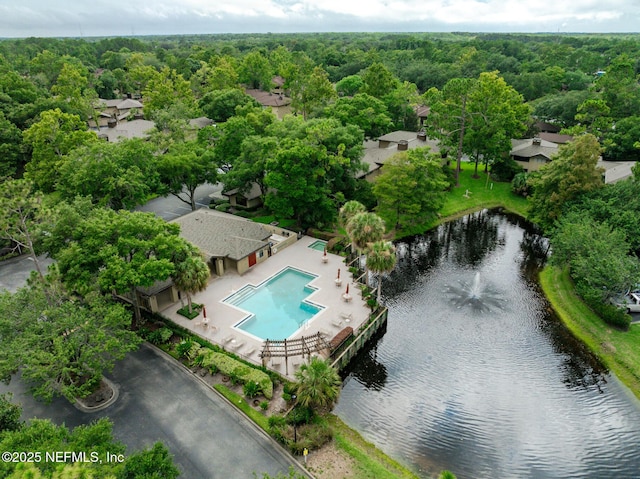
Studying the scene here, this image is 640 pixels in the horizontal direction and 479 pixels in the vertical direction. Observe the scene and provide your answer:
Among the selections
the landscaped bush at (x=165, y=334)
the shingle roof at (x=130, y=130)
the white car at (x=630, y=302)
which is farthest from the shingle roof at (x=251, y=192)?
the white car at (x=630, y=302)

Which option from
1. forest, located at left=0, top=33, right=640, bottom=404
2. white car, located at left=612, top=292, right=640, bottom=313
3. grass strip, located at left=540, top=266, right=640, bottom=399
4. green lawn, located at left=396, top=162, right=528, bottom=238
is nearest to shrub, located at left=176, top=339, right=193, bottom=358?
forest, located at left=0, top=33, right=640, bottom=404

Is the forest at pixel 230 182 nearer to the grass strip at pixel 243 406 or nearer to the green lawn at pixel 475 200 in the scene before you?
the green lawn at pixel 475 200

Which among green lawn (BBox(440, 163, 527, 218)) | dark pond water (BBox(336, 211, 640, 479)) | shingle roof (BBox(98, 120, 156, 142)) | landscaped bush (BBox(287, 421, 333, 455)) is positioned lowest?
dark pond water (BBox(336, 211, 640, 479))

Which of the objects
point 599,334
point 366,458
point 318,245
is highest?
point 318,245

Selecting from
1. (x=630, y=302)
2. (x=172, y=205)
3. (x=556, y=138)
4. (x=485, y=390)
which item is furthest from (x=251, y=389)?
(x=556, y=138)

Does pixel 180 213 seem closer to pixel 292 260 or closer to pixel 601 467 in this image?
pixel 292 260

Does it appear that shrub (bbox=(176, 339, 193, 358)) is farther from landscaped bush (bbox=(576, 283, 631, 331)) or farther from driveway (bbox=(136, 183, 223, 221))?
landscaped bush (bbox=(576, 283, 631, 331))

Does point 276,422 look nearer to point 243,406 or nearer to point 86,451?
point 243,406
